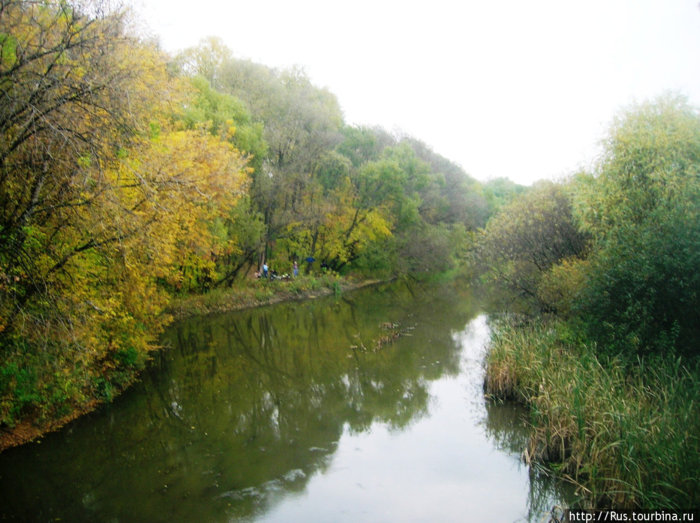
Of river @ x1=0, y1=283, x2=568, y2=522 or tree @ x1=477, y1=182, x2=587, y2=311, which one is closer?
river @ x1=0, y1=283, x2=568, y2=522

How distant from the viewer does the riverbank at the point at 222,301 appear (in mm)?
9625

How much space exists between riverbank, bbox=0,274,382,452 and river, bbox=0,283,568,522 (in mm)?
300

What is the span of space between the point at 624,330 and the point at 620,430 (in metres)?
3.43

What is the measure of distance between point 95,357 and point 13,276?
4.70 metres

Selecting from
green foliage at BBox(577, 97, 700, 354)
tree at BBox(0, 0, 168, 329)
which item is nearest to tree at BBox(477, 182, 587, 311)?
green foliage at BBox(577, 97, 700, 354)

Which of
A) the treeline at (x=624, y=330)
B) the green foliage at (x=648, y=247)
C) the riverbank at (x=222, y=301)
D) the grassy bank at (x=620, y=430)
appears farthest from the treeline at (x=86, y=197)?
the green foliage at (x=648, y=247)

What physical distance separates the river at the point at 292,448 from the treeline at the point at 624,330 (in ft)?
3.32

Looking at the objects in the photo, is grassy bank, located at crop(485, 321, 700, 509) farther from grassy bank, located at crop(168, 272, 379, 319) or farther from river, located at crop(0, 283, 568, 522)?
grassy bank, located at crop(168, 272, 379, 319)

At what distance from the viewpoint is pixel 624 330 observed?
33.3 ft

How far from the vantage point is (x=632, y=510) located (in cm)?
645

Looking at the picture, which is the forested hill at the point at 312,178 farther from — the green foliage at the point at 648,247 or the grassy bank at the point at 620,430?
the grassy bank at the point at 620,430

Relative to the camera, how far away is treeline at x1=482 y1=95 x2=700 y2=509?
687 centimetres

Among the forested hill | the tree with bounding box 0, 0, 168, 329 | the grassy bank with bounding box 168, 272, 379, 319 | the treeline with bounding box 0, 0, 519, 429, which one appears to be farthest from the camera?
the forested hill

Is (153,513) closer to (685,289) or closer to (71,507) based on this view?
(71,507)
